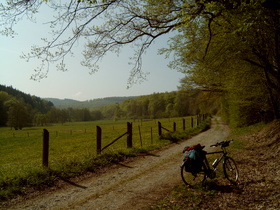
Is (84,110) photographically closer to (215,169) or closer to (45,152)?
(45,152)

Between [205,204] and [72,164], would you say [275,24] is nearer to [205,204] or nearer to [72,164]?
[205,204]

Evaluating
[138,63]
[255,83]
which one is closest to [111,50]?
[138,63]

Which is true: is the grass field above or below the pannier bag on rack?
below

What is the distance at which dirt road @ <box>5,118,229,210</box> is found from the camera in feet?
18.1

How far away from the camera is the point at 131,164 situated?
980cm

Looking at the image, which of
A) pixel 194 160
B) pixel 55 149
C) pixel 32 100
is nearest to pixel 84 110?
pixel 32 100

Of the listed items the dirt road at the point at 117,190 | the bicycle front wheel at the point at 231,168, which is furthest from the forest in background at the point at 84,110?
the bicycle front wheel at the point at 231,168

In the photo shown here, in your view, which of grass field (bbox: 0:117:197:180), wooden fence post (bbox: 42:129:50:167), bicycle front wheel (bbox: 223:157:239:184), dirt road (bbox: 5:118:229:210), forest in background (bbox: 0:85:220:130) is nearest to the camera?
dirt road (bbox: 5:118:229:210)

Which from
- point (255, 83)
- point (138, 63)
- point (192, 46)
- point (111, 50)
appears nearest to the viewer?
point (111, 50)

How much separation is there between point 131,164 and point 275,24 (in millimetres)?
8526

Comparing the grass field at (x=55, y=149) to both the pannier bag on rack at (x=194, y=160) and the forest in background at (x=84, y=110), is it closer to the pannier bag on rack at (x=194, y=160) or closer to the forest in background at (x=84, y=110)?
the pannier bag on rack at (x=194, y=160)

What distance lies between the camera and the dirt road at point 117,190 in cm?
552

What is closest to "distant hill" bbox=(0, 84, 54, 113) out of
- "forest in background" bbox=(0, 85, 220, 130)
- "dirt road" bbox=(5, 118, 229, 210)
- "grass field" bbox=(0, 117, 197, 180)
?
"forest in background" bbox=(0, 85, 220, 130)

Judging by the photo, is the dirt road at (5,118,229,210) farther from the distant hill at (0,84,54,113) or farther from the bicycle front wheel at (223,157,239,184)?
the distant hill at (0,84,54,113)
